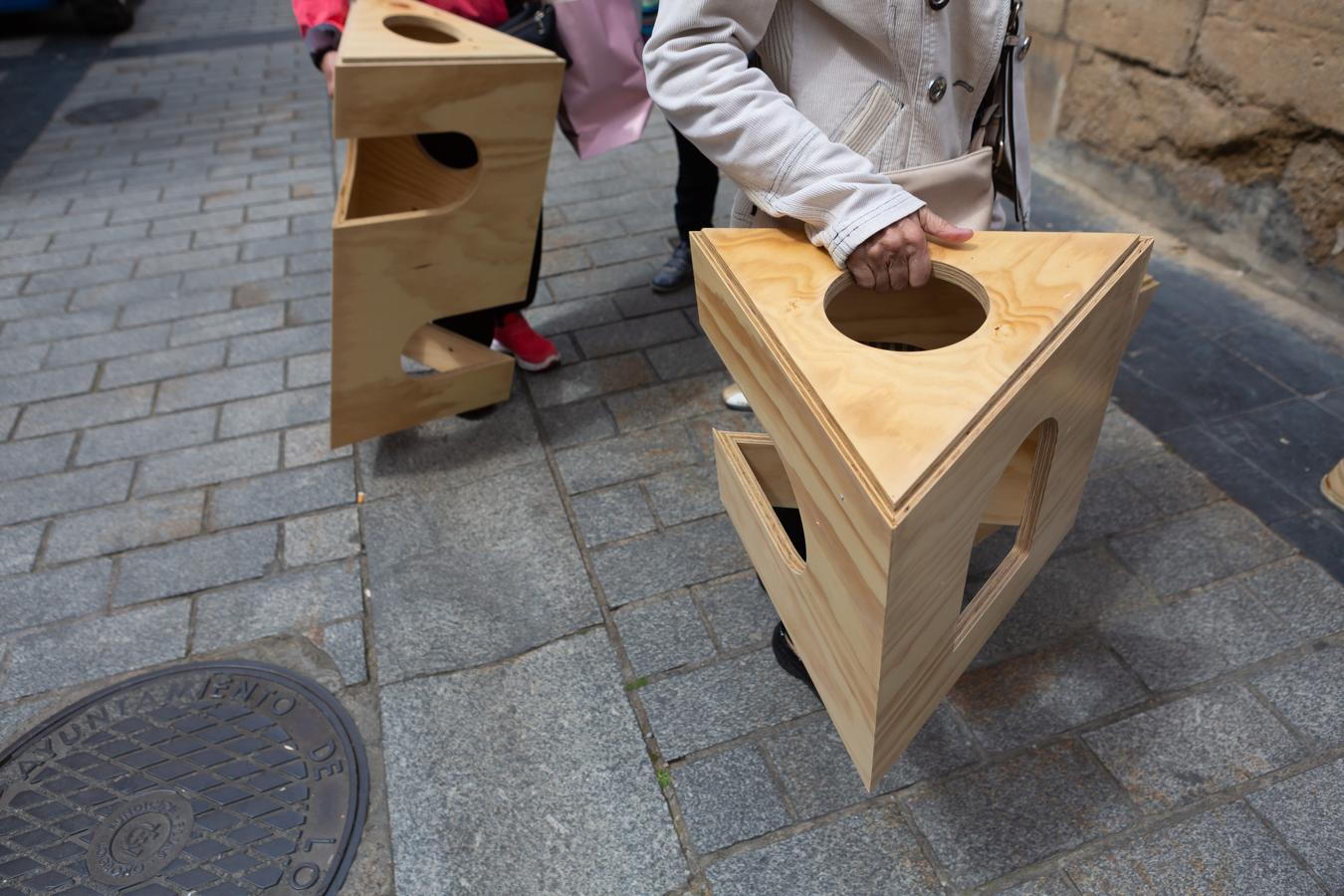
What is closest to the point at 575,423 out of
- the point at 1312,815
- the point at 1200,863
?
the point at 1200,863

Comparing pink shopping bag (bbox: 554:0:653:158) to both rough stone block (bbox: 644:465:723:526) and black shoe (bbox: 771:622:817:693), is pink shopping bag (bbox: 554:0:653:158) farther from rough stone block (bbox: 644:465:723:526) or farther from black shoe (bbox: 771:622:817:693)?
black shoe (bbox: 771:622:817:693)

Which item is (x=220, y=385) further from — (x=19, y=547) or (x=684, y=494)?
(x=684, y=494)

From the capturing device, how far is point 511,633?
2197 mm

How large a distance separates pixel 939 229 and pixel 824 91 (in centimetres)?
34

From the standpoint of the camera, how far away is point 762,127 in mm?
1506

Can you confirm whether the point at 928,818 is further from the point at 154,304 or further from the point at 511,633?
the point at 154,304

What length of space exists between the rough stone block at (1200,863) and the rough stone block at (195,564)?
2.18m

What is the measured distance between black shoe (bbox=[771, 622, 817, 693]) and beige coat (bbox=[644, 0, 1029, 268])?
95 cm

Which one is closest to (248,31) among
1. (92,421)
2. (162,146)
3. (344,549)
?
(162,146)

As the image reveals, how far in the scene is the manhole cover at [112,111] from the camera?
6.17 metres

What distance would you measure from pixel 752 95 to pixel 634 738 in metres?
1.36

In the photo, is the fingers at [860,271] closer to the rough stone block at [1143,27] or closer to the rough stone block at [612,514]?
the rough stone block at [612,514]

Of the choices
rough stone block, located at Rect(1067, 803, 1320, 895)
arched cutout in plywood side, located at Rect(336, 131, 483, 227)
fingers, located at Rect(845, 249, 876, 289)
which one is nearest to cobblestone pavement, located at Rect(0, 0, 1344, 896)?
rough stone block, located at Rect(1067, 803, 1320, 895)

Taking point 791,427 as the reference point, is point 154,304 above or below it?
below
